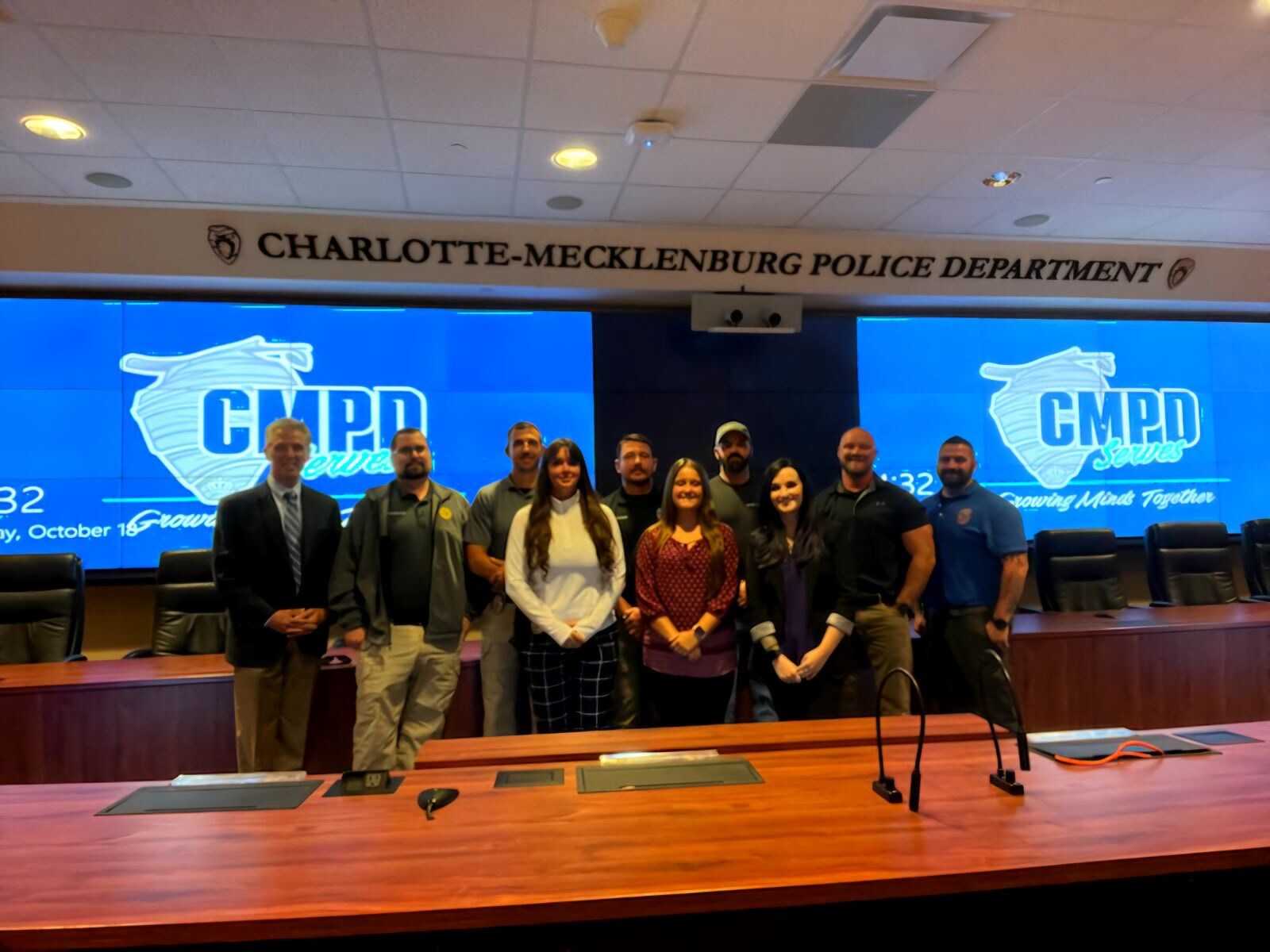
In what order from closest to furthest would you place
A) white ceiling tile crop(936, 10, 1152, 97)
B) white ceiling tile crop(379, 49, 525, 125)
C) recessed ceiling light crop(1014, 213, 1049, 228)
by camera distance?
white ceiling tile crop(936, 10, 1152, 97), white ceiling tile crop(379, 49, 525, 125), recessed ceiling light crop(1014, 213, 1049, 228)

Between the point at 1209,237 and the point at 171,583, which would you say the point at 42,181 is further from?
the point at 1209,237

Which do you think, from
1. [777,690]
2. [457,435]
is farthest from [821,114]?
[457,435]

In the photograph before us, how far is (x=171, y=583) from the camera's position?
3.57m

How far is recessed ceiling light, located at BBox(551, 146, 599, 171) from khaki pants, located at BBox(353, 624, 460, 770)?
2226 mm

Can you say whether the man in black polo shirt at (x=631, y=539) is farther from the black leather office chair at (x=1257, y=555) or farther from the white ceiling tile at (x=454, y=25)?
the black leather office chair at (x=1257, y=555)

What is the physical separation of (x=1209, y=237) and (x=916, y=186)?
2.48 m

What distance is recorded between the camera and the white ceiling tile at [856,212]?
4.05 meters

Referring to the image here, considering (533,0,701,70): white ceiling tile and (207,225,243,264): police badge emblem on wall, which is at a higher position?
(533,0,701,70): white ceiling tile

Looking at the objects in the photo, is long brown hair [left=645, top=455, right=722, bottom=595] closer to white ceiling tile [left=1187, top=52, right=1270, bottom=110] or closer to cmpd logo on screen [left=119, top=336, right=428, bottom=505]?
cmpd logo on screen [left=119, top=336, right=428, bottom=505]

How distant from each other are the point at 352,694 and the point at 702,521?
171 centimetres

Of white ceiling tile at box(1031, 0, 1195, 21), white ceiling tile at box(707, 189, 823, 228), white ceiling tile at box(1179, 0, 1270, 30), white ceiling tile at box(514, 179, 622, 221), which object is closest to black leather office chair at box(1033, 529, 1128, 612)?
white ceiling tile at box(707, 189, 823, 228)

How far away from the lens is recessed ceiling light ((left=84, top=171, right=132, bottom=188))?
3.54 meters

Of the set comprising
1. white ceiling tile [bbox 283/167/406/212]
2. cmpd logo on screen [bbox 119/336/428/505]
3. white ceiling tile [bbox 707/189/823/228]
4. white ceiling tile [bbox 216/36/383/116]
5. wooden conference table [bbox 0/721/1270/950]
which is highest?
white ceiling tile [bbox 707/189/823/228]

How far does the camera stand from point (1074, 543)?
14.1 ft
